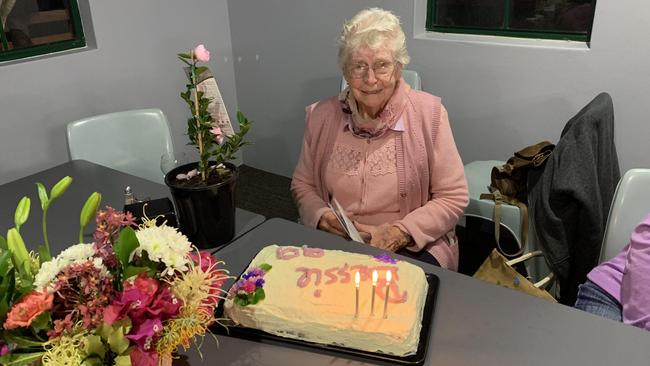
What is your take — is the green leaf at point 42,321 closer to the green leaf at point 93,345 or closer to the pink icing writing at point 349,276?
the green leaf at point 93,345

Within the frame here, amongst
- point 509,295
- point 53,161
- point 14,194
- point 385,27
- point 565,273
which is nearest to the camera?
point 509,295

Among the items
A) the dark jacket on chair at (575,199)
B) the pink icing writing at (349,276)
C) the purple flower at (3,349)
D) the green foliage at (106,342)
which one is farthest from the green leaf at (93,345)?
the dark jacket on chair at (575,199)

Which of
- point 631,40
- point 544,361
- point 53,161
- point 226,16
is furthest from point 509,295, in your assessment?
point 226,16

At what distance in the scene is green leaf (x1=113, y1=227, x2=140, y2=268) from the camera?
0.79 meters

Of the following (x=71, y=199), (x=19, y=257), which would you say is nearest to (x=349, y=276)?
(x=19, y=257)

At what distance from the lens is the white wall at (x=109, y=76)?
259 cm

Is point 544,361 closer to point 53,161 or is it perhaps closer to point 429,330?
point 429,330

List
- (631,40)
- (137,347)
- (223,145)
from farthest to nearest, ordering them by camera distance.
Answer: (631,40) → (223,145) → (137,347)

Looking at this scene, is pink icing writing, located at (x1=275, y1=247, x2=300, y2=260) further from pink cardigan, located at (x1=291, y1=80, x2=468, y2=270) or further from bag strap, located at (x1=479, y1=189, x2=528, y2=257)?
bag strap, located at (x1=479, y1=189, x2=528, y2=257)

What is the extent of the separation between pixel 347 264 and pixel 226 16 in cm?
272

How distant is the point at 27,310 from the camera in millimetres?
699

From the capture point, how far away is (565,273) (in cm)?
199

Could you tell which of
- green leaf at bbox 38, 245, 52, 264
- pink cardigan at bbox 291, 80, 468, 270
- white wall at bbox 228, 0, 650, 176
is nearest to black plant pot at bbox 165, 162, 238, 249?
pink cardigan at bbox 291, 80, 468, 270

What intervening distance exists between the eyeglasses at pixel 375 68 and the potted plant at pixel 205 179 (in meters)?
0.52
